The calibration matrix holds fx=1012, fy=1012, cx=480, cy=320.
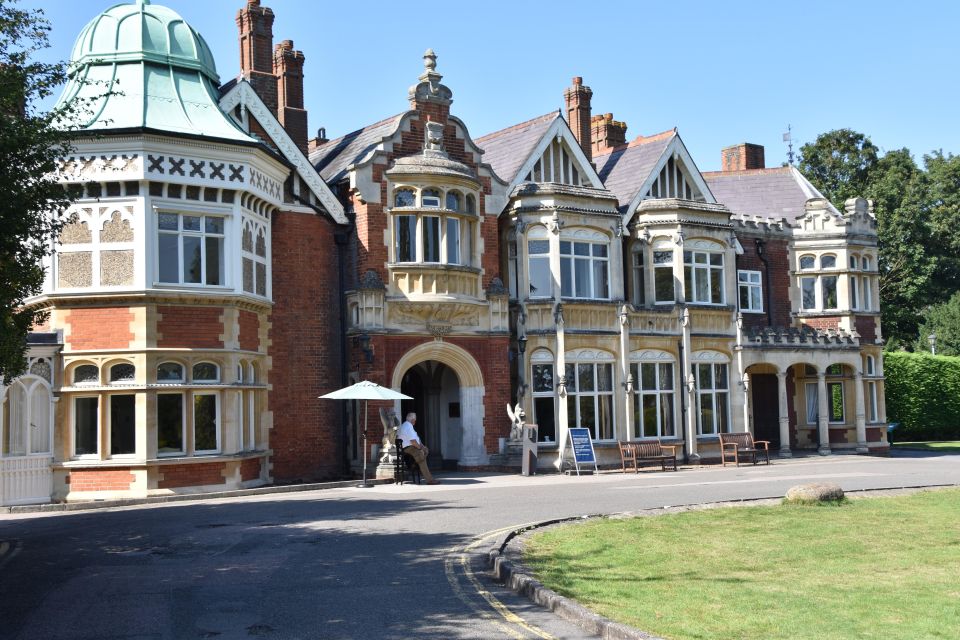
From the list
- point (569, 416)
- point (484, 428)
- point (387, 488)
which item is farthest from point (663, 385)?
point (387, 488)

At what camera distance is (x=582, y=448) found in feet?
90.3

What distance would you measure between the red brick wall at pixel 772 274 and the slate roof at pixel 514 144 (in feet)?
30.2

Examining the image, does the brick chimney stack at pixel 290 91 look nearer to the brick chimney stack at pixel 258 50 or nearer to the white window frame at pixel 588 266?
the brick chimney stack at pixel 258 50

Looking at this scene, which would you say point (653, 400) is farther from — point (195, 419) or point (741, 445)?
point (195, 419)

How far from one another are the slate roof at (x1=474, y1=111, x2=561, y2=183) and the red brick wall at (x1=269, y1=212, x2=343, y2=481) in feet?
20.7

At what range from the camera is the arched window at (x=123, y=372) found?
2170cm

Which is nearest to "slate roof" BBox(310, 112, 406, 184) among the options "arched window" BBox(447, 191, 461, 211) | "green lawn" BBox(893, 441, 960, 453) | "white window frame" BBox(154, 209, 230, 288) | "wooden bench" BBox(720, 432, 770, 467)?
"arched window" BBox(447, 191, 461, 211)

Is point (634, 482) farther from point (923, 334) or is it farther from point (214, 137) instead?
point (923, 334)

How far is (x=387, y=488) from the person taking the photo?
73.0 feet

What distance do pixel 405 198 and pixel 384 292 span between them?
2676mm

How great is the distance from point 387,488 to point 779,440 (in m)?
18.7

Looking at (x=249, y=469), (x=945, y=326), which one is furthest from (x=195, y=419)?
(x=945, y=326)

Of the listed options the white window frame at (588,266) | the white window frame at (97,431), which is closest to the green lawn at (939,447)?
the white window frame at (588,266)

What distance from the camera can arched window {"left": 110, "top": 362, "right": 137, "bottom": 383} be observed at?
21703 mm
